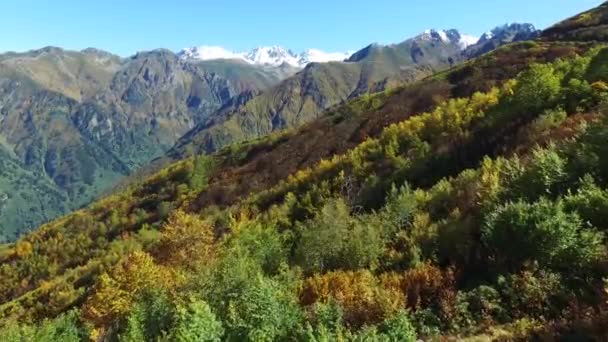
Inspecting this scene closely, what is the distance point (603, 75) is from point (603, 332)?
4024cm

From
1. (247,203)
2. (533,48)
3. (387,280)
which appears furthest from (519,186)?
(533,48)

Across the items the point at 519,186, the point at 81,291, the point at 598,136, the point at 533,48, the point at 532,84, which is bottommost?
the point at 81,291

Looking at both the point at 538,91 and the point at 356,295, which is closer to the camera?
the point at 356,295

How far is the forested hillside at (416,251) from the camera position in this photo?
17.6 meters

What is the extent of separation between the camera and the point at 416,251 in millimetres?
25516

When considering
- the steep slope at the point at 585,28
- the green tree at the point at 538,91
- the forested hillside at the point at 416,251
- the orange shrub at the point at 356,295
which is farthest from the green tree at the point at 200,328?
the steep slope at the point at 585,28

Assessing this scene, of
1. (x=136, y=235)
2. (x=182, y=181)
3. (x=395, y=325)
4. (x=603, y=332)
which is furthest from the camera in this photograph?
(x=182, y=181)

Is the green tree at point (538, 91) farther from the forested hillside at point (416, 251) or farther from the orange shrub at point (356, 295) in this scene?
the orange shrub at point (356, 295)

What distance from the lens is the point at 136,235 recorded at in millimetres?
87500

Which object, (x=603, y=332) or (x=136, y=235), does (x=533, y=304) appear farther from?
(x=136, y=235)

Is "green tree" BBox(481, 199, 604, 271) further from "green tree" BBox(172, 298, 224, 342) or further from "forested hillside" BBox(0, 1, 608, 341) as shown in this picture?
"green tree" BBox(172, 298, 224, 342)

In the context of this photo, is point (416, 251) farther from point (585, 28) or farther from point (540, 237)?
point (585, 28)

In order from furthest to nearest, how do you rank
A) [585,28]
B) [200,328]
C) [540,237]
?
1. [585,28]
2. [540,237]
3. [200,328]

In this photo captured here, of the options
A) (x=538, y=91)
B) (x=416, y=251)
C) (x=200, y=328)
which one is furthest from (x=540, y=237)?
(x=538, y=91)
